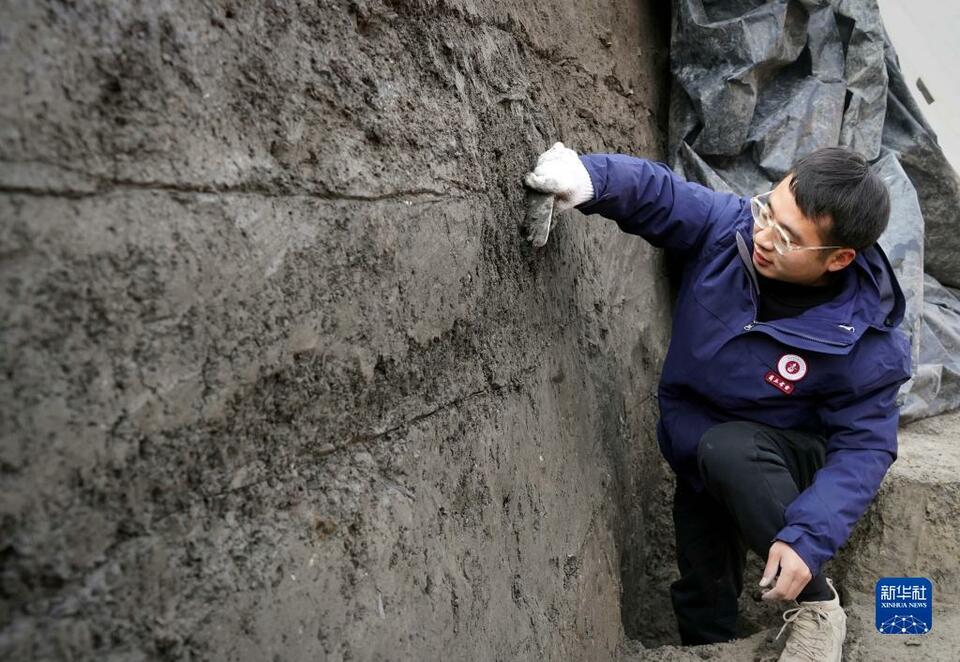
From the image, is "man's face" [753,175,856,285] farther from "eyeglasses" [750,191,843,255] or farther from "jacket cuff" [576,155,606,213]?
"jacket cuff" [576,155,606,213]

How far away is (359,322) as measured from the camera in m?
1.27

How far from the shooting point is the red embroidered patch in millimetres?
2023

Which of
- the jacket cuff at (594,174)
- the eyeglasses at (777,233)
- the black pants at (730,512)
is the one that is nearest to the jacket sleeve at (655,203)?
the jacket cuff at (594,174)

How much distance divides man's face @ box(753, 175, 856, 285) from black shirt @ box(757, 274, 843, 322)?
37 millimetres

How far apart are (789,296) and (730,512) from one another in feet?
1.67

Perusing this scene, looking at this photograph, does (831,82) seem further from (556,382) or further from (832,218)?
(556,382)

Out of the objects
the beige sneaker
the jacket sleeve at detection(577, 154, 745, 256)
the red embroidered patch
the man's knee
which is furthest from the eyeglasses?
the beige sneaker

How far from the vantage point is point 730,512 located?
6.64 ft

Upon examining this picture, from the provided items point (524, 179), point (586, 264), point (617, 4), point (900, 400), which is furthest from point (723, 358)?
point (617, 4)

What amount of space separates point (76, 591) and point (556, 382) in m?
1.19

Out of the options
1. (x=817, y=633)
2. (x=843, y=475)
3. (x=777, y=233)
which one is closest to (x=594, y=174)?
(x=777, y=233)

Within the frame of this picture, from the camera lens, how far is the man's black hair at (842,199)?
189 centimetres

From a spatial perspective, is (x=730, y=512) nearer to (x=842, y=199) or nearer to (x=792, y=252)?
(x=792, y=252)

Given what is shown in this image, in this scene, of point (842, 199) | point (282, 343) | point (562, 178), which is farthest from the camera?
point (842, 199)
